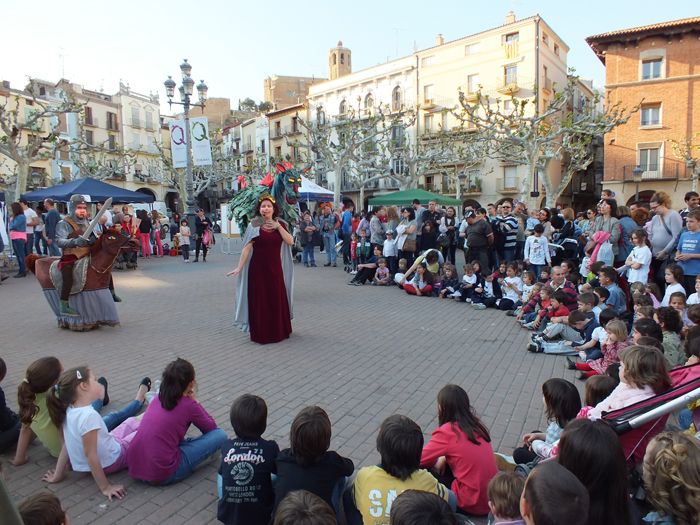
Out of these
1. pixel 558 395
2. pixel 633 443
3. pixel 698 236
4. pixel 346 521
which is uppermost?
pixel 698 236

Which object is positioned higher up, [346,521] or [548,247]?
[548,247]

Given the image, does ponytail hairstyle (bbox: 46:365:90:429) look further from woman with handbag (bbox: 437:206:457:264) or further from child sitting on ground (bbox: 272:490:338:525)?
woman with handbag (bbox: 437:206:457:264)

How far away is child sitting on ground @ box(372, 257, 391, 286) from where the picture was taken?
38.4 ft

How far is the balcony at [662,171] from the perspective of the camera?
2808 cm

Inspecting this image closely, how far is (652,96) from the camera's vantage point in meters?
28.2

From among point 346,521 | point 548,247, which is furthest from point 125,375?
point 548,247

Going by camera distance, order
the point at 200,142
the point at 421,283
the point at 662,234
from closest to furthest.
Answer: the point at 662,234
the point at 421,283
the point at 200,142

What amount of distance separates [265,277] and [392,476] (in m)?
4.47

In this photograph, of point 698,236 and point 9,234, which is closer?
point 698,236

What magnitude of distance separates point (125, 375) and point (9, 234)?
10.00m

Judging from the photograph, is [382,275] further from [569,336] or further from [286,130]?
[286,130]

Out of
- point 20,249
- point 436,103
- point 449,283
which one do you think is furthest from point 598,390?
point 436,103

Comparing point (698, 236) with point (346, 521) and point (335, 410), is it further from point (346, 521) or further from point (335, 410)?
point (346, 521)

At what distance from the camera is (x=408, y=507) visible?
5.99 feet
